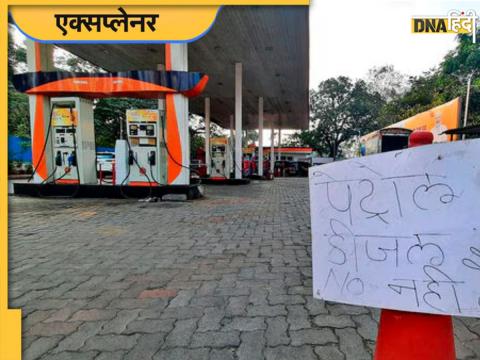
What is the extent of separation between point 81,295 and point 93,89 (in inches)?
281

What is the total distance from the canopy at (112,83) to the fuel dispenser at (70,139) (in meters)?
0.35

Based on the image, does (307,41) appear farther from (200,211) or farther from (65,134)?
(65,134)

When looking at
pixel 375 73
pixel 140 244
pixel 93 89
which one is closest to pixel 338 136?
pixel 375 73

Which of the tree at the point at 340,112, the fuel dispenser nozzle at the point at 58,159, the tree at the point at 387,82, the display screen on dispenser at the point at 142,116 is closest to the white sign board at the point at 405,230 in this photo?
the display screen on dispenser at the point at 142,116

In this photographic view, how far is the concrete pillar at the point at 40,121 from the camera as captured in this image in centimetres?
832

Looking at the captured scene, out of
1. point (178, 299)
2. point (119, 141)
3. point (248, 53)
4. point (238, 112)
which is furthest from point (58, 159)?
point (248, 53)

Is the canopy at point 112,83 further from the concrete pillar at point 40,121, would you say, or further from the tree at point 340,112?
the tree at point 340,112

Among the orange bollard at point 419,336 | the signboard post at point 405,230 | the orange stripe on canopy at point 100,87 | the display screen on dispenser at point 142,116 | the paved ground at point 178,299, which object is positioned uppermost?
the orange stripe on canopy at point 100,87

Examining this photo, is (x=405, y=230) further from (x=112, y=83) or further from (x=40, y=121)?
(x=40, y=121)

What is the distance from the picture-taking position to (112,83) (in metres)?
7.87

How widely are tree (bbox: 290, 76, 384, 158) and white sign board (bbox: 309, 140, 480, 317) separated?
34082 millimetres

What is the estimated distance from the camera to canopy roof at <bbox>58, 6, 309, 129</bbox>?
8.82 m

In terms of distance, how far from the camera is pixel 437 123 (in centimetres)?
912

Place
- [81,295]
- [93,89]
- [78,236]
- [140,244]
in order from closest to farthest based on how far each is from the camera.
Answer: [81,295]
[140,244]
[78,236]
[93,89]
